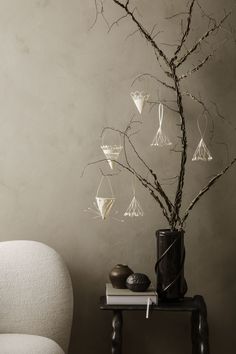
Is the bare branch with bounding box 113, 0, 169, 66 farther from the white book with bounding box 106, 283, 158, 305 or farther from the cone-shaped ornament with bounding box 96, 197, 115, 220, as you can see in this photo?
the white book with bounding box 106, 283, 158, 305

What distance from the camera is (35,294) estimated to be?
257cm

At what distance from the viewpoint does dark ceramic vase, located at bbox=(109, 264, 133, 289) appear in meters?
2.67

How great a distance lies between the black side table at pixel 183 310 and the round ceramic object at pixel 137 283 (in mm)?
84

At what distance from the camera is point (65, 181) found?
9.49 feet

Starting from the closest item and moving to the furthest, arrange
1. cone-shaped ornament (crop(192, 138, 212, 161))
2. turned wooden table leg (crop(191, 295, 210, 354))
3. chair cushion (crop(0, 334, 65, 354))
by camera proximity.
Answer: chair cushion (crop(0, 334, 65, 354))
turned wooden table leg (crop(191, 295, 210, 354))
cone-shaped ornament (crop(192, 138, 212, 161))

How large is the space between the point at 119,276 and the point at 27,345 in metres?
0.55

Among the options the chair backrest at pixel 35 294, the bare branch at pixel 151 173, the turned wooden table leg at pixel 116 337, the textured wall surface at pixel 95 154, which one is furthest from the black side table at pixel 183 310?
the bare branch at pixel 151 173

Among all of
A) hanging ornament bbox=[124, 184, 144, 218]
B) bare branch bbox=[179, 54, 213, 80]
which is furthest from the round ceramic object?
bare branch bbox=[179, 54, 213, 80]

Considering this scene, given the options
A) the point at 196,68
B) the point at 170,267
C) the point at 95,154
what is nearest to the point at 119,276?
the point at 170,267

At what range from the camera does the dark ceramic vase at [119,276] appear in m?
2.67

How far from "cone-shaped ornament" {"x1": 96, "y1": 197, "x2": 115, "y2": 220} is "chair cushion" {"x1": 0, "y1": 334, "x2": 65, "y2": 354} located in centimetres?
60

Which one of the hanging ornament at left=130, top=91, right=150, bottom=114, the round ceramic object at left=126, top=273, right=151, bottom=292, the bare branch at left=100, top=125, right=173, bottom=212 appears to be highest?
the hanging ornament at left=130, top=91, right=150, bottom=114

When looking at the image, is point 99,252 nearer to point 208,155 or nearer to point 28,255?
point 28,255

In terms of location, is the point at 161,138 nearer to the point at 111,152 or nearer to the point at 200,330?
the point at 111,152
